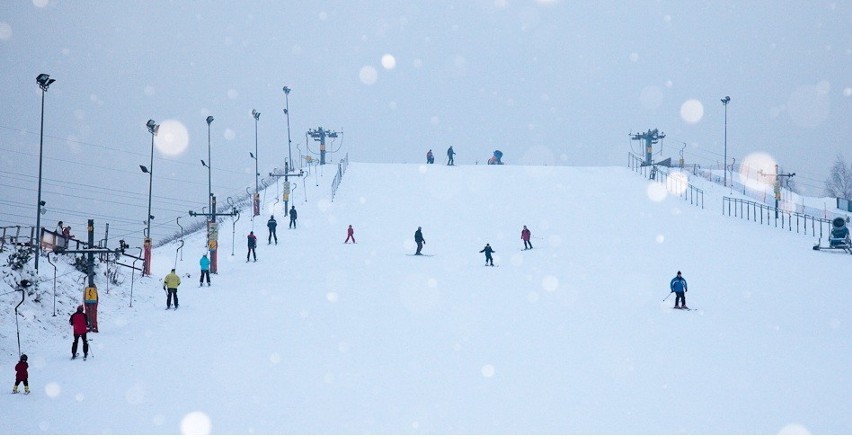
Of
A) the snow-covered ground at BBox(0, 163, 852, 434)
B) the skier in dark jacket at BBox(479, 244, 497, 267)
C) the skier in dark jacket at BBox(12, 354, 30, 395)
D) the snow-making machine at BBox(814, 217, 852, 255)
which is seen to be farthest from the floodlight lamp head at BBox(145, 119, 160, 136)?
the snow-making machine at BBox(814, 217, 852, 255)

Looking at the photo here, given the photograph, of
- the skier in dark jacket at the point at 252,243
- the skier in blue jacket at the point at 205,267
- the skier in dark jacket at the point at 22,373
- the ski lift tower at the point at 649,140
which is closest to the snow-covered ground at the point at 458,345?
the skier in dark jacket at the point at 22,373

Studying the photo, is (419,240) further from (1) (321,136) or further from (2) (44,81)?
(1) (321,136)

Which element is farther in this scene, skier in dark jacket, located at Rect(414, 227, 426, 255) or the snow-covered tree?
the snow-covered tree

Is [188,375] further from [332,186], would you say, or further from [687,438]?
[332,186]

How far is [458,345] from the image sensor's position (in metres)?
13.5

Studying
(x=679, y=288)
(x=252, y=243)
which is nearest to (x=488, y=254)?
(x=679, y=288)

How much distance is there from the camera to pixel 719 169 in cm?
6569

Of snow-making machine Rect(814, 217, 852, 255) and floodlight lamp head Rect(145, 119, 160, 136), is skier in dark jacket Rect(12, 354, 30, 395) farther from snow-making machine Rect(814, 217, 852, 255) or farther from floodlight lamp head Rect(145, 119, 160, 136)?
snow-making machine Rect(814, 217, 852, 255)

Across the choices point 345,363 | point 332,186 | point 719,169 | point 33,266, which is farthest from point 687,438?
point 719,169

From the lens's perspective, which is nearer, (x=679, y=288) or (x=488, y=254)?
(x=679, y=288)

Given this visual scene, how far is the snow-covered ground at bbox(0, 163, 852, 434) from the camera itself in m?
9.70

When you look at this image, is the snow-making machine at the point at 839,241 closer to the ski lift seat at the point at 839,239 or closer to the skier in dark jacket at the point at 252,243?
the ski lift seat at the point at 839,239

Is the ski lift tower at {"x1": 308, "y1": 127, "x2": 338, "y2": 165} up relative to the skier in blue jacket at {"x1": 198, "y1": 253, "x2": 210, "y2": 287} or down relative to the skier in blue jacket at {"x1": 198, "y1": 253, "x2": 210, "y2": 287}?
up

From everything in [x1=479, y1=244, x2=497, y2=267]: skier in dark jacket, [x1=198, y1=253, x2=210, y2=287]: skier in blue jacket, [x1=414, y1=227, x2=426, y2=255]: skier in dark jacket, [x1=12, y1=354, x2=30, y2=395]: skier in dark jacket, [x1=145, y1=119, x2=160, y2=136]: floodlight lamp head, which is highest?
[x1=145, y1=119, x2=160, y2=136]: floodlight lamp head
